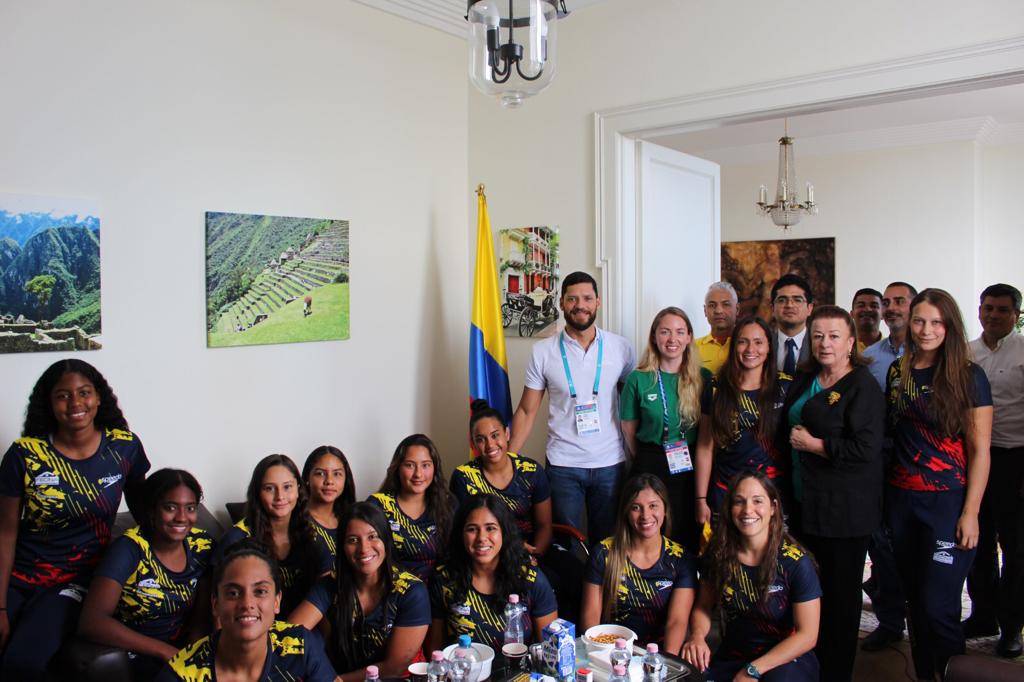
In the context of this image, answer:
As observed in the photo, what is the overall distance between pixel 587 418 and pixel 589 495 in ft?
1.23

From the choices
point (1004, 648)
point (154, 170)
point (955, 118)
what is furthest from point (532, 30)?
point (955, 118)

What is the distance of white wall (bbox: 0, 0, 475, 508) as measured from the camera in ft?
10.2

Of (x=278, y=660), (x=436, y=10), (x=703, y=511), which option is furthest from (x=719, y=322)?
(x=278, y=660)

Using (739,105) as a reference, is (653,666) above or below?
below

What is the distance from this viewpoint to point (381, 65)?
423 cm

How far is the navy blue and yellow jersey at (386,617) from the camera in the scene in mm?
2545

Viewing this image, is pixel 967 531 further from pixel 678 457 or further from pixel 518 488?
pixel 518 488

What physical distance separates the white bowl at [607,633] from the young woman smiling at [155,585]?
1.31 m

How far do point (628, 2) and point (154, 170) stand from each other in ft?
7.94

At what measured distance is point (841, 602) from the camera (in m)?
2.92

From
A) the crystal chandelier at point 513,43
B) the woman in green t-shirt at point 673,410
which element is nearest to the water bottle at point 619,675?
the woman in green t-shirt at point 673,410

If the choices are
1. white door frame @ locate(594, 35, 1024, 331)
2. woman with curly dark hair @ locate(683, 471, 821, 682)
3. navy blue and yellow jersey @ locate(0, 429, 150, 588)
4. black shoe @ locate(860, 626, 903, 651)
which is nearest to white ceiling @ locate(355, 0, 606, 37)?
white door frame @ locate(594, 35, 1024, 331)

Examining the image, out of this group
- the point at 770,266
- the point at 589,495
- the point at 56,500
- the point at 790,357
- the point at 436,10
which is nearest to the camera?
the point at 56,500

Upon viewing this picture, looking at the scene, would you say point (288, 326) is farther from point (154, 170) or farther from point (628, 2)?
point (628, 2)
